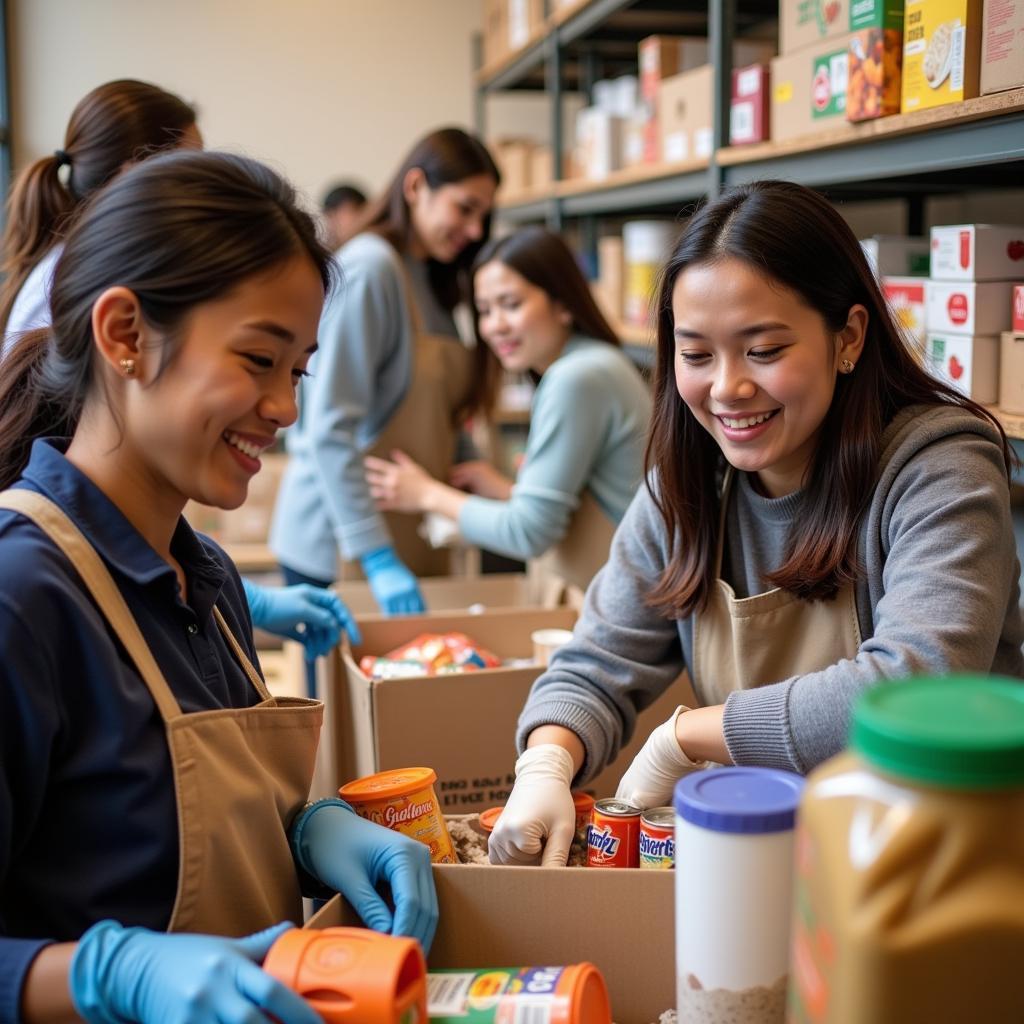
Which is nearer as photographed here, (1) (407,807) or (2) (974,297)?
(1) (407,807)

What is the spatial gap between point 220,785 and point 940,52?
4.70 ft

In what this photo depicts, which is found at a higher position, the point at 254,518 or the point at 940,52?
the point at 940,52

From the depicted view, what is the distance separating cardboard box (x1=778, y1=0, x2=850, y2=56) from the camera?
1.99m

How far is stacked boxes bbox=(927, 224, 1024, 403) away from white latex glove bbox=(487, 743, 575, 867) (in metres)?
0.96

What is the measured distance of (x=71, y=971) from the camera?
0.86 m

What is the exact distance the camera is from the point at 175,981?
0.83m

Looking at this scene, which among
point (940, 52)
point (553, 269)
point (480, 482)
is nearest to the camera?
point (940, 52)

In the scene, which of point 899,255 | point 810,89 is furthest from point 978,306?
point 810,89

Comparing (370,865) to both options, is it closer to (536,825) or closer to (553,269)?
(536,825)

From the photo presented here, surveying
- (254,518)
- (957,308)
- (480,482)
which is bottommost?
(254,518)

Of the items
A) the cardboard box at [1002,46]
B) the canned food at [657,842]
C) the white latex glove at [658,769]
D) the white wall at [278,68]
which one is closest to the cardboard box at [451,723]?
the white latex glove at [658,769]

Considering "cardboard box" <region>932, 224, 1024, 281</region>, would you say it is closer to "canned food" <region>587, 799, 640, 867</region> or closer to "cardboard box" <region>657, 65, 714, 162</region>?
"cardboard box" <region>657, 65, 714, 162</region>

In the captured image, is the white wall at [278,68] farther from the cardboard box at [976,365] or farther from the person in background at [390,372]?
the cardboard box at [976,365]

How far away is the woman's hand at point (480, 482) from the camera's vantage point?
120 inches
